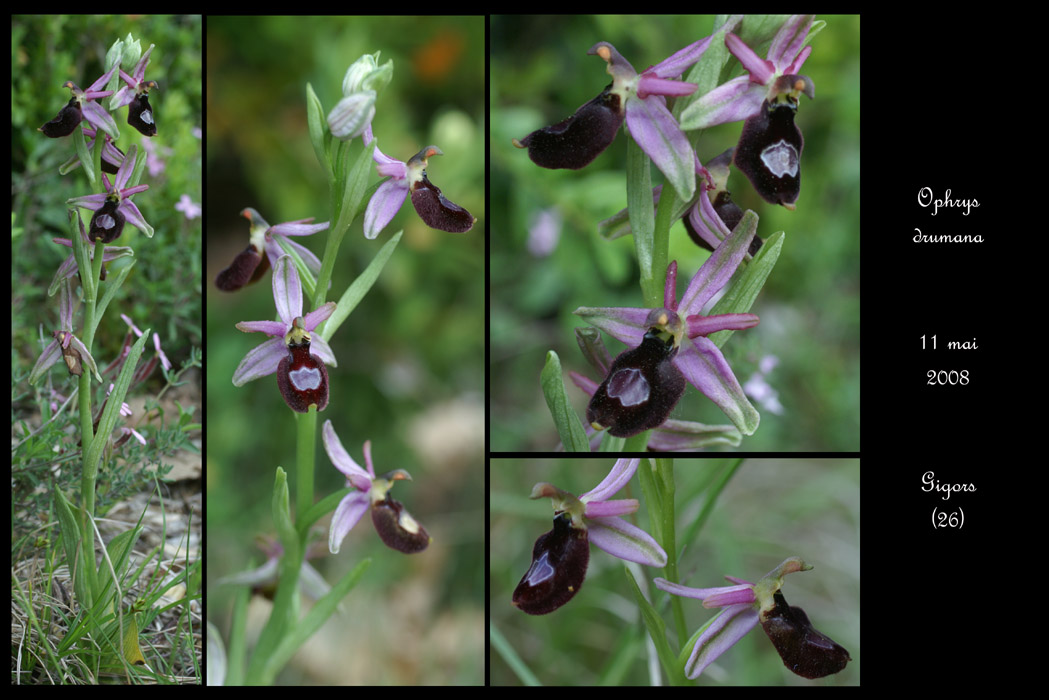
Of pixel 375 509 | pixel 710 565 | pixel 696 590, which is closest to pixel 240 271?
pixel 375 509

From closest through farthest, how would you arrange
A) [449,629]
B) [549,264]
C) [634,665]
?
[634,665] < [549,264] < [449,629]

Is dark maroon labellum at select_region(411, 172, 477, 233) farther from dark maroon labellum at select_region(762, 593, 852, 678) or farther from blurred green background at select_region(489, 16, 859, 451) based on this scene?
dark maroon labellum at select_region(762, 593, 852, 678)

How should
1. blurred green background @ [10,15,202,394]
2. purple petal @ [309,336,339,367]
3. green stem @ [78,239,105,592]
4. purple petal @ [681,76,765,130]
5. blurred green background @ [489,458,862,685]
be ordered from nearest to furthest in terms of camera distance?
1. purple petal @ [681,76,765,130]
2. purple petal @ [309,336,339,367]
3. green stem @ [78,239,105,592]
4. blurred green background @ [10,15,202,394]
5. blurred green background @ [489,458,862,685]

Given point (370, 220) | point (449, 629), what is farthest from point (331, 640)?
point (370, 220)

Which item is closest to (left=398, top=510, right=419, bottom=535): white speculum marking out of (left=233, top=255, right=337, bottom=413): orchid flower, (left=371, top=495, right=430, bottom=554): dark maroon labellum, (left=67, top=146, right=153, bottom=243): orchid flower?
(left=371, top=495, right=430, bottom=554): dark maroon labellum

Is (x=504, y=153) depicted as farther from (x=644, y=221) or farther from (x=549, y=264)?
(x=644, y=221)

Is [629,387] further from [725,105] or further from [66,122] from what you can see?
[66,122]
